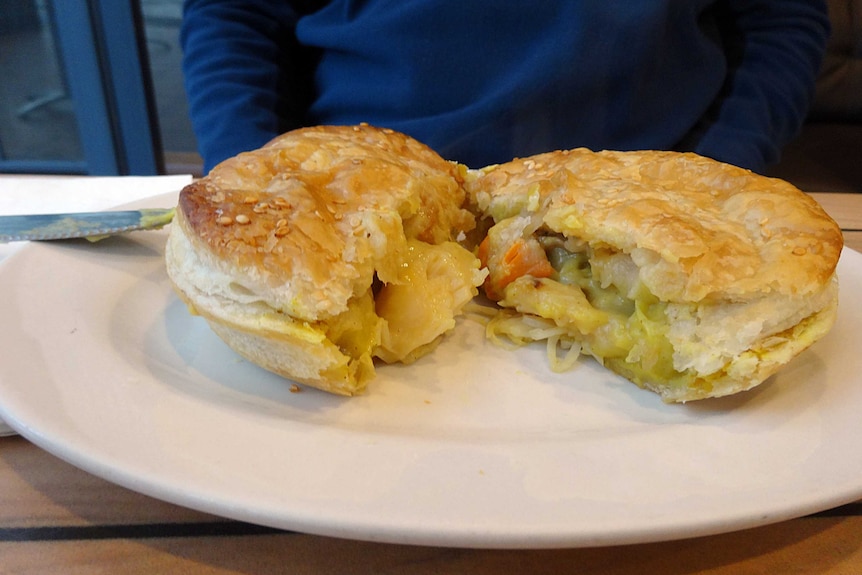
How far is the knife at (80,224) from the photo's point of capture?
1.86 m

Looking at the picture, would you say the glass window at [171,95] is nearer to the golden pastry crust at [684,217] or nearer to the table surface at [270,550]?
the golden pastry crust at [684,217]

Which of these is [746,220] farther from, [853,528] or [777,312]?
[853,528]

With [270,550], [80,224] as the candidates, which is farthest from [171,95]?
[270,550]

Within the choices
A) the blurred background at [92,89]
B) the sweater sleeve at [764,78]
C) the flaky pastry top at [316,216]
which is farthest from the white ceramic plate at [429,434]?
the blurred background at [92,89]

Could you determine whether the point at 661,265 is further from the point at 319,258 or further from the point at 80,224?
the point at 80,224

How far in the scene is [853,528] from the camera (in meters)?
1.21

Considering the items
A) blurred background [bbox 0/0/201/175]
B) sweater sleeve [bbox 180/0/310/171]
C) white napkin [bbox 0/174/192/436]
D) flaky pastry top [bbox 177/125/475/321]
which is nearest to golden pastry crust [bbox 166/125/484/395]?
flaky pastry top [bbox 177/125/475/321]

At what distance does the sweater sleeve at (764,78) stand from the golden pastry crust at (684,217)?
1342mm

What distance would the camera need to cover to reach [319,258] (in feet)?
4.51

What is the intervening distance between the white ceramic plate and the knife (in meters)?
0.16

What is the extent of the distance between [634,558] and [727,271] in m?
0.64

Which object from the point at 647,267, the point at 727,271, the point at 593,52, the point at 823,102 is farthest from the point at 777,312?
the point at 823,102

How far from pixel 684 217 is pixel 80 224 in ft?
5.75

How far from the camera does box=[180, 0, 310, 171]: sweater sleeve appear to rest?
9.67ft
